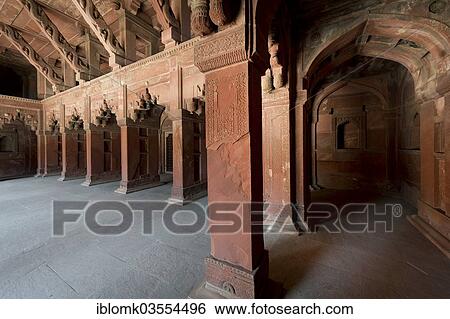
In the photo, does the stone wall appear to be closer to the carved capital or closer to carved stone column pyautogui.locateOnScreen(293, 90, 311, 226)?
the carved capital

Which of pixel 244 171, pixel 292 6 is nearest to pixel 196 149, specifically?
pixel 292 6

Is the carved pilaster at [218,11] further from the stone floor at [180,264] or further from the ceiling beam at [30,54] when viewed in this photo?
the ceiling beam at [30,54]

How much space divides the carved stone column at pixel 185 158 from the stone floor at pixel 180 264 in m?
1.80

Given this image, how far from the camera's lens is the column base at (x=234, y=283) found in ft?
6.21

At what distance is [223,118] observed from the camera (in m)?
1.98

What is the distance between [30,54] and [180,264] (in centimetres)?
1241

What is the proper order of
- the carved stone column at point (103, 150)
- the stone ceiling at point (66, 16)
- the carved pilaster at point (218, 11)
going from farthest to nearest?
the carved stone column at point (103, 150)
the stone ceiling at point (66, 16)
the carved pilaster at point (218, 11)

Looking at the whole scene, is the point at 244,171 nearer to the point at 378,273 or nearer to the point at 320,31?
the point at 378,273

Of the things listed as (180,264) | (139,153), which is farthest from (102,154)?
(180,264)

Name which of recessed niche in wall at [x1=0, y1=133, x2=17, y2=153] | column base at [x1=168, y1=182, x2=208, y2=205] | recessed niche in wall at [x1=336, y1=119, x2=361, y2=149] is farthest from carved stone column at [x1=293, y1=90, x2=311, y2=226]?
recessed niche in wall at [x1=0, y1=133, x2=17, y2=153]

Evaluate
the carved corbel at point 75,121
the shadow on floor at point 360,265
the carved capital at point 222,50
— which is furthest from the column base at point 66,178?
the carved capital at point 222,50

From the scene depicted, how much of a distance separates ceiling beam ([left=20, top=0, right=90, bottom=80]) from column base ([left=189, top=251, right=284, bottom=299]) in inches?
402

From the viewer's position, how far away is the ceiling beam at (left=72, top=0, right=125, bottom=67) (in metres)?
6.38

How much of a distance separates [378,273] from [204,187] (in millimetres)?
4992
